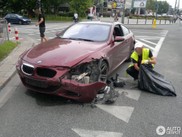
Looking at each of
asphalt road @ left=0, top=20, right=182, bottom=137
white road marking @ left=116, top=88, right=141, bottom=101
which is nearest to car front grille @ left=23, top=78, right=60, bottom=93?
asphalt road @ left=0, top=20, right=182, bottom=137

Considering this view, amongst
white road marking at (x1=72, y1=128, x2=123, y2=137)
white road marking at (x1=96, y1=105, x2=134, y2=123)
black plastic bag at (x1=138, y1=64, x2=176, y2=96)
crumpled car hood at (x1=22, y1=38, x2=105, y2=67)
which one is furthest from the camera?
black plastic bag at (x1=138, y1=64, x2=176, y2=96)

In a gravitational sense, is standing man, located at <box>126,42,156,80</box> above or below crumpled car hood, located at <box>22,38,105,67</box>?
below

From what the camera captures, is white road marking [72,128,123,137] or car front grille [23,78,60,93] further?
car front grille [23,78,60,93]

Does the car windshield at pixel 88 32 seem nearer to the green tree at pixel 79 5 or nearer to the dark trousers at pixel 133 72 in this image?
the dark trousers at pixel 133 72

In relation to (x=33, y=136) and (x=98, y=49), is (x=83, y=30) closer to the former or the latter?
(x=98, y=49)

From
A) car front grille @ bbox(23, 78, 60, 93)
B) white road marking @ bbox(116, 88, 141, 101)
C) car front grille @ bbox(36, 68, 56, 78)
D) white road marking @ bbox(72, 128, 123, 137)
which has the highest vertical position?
car front grille @ bbox(36, 68, 56, 78)

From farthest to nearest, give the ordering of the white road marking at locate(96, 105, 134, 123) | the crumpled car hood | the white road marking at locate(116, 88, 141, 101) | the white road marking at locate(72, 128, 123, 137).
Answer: the white road marking at locate(116, 88, 141, 101) < the crumpled car hood < the white road marking at locate(96, 105, 134, 123) < the white road marking at locate(72, 128, 123, 137)

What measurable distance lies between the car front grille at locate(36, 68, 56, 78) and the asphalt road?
23.1 inches

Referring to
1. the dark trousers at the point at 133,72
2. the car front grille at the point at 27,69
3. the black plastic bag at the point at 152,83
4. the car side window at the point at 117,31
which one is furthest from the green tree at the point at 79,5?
the car front grille at the point at 27,69

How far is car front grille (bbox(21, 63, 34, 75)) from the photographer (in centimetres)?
456

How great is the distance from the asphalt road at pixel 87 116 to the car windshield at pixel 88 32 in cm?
152

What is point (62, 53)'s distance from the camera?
4812 millimetres

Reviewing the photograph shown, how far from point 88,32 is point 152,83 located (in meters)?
2.11

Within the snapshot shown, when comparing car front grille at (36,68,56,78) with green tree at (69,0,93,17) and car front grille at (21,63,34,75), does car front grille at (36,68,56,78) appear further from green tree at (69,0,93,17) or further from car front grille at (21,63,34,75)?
green tree at (69,0,93,17)
